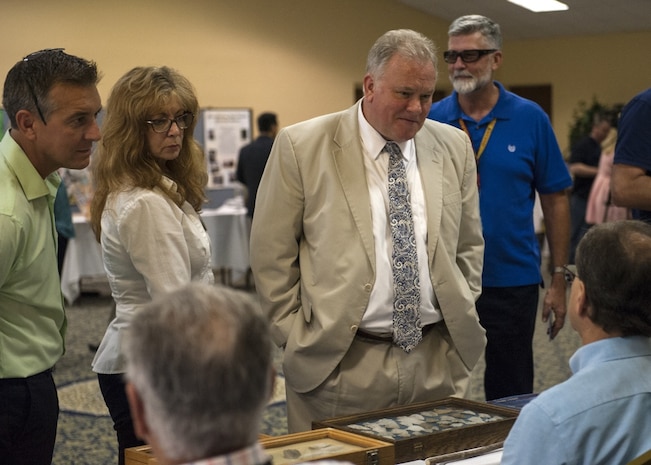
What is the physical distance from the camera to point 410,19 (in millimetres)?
13727

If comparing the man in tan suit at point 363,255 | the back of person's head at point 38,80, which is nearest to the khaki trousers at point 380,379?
the man in tan suit at point 363,255

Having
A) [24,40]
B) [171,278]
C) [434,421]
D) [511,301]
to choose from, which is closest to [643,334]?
[434,421]

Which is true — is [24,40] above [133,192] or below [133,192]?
above

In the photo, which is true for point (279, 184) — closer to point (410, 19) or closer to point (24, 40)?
point (24, 40)

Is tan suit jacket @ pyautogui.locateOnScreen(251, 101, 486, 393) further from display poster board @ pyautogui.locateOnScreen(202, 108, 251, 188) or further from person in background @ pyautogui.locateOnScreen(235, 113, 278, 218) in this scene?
display poster board @ pyautogui.locateOnScreen(202, 108, 251, 188)

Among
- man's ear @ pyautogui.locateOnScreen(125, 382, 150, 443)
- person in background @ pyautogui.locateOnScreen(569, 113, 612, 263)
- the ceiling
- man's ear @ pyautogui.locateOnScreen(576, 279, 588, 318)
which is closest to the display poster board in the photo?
the ceiling

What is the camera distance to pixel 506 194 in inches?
138

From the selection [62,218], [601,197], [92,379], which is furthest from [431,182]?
[601,197]

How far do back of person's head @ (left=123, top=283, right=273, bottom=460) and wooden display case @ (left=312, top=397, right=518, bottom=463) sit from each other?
38.9 inches

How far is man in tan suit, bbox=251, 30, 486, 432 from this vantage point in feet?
8.92

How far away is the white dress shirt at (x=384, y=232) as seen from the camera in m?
2.72

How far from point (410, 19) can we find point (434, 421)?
11.9 meters

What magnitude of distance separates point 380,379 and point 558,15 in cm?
1146

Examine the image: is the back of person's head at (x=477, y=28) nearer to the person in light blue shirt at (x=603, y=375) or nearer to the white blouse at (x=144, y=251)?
the white blouse at (x=144, y=251)
